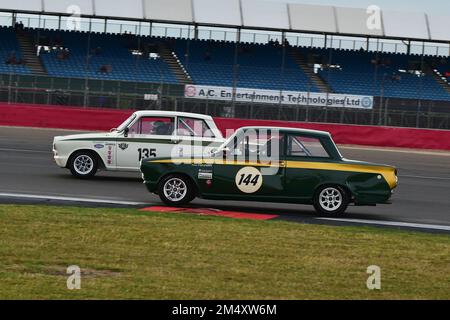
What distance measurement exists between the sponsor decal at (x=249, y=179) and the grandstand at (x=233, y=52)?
3372cm

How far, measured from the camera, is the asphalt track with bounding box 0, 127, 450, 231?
14.6m

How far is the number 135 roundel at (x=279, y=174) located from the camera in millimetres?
14078

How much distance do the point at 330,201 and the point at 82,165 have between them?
5757mm

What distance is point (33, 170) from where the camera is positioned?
19.3m

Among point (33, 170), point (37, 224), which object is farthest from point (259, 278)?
point (33, 170)

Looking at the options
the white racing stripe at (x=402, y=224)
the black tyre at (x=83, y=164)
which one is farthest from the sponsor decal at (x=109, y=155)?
the white racing stripe at (x=402, y=224)

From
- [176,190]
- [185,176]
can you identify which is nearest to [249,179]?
[185,176]

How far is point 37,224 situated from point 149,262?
2.56m

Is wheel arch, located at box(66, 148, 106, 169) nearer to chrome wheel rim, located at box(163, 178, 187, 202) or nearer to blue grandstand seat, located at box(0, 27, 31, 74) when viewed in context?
chrome wheel rim, located at box(163, 178, 187, 202)

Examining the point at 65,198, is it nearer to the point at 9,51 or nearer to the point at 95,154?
the point at 95,154

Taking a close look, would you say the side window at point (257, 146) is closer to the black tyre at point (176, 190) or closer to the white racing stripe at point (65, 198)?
the black tyre at point (176, 190)

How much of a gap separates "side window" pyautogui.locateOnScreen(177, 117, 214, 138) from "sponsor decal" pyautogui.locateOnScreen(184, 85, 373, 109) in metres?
27.3

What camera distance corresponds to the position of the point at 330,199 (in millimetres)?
14211
